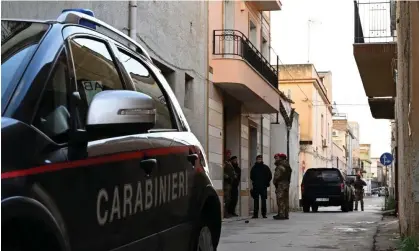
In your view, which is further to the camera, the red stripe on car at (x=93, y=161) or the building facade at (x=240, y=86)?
the building facade at (x=240, y=86)

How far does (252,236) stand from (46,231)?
924 cm

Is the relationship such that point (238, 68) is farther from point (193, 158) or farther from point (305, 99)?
point (305, 99)

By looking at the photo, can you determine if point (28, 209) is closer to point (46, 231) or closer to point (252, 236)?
point (46, 231)

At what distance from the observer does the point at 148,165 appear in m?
3.59

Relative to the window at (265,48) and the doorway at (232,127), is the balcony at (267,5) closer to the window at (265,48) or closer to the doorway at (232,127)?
the window at (265,48)

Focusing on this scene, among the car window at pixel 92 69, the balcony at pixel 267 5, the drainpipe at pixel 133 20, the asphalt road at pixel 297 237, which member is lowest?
the asphalt road at pixel 297 237

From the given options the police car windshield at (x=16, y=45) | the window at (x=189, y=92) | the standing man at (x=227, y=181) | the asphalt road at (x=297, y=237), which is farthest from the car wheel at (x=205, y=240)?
the standing man at (x=227, y=181)

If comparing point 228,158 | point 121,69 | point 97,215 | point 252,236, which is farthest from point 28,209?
point 228,158

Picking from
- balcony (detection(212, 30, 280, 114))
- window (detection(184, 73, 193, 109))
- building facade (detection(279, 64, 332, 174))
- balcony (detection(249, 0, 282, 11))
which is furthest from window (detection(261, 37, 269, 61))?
building facade (detection(279, 64, 332, 174))

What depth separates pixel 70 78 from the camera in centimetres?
308

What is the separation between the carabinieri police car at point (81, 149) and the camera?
248cm

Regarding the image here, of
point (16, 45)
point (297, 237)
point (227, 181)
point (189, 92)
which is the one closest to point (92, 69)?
point (16, 45)

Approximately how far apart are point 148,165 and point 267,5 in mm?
18489

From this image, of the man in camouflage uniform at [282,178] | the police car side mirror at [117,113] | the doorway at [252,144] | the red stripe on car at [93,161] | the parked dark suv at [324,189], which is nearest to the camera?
the red stripe on car at [93,161]
